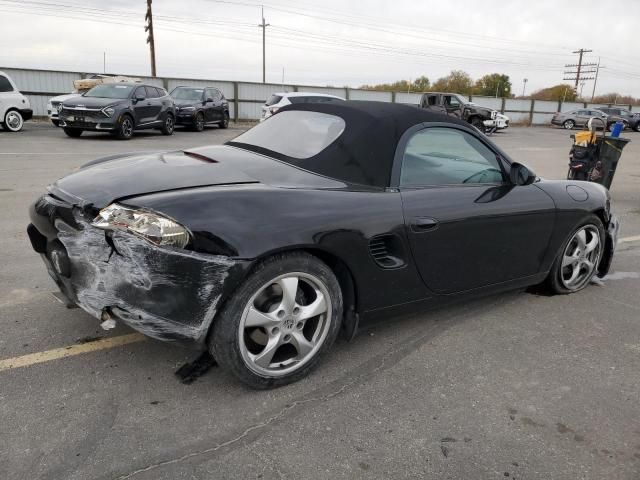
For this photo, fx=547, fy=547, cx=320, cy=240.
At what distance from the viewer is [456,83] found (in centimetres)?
10025

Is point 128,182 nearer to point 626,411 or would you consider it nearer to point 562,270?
point 626,411

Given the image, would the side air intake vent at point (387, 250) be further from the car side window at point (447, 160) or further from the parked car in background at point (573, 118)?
the parked car in background at point (573, 118)

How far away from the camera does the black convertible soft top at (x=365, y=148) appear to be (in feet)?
9.80

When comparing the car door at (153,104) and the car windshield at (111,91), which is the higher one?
the car windshield at (111,91)

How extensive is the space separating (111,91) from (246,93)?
13.3 metres

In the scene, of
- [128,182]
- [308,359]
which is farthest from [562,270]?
[128,182]

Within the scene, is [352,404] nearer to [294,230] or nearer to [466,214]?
[294,230]

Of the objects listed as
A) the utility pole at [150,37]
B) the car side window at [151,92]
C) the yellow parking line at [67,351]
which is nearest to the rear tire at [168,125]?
the car side window at [151,92]

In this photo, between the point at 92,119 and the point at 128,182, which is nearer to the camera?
the point at 128,182

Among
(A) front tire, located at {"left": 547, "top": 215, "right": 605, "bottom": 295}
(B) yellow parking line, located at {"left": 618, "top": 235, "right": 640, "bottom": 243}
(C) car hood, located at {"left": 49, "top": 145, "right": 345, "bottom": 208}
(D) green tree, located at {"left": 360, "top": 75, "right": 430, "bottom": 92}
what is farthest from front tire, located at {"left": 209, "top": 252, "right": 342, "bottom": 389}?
(D) green tree, located at {"left": 360, "top": 75, "right": 430, "bottom": 92}

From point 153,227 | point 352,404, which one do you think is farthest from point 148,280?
point 352,404

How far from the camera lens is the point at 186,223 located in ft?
7.72

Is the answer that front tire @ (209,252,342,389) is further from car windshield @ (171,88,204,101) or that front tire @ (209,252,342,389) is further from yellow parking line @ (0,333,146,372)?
car windshield @ (171,88,204,101)

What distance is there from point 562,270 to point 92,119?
44.0 ft
